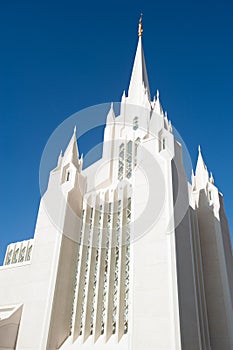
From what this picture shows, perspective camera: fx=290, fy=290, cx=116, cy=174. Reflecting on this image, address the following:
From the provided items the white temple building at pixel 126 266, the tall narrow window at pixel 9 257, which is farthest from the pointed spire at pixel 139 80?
the tall narrow window at pixel 9 257

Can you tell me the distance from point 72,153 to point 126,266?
28.4 ft

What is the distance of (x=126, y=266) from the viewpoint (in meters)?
14.1

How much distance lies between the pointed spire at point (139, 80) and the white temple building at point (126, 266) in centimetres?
736

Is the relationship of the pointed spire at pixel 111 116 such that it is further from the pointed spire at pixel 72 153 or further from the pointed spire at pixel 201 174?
the pointed spire at pixel 201 174

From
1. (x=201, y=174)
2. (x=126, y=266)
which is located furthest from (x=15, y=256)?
(x=201, y=174)

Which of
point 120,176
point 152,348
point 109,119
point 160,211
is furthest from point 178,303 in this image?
point 109,119

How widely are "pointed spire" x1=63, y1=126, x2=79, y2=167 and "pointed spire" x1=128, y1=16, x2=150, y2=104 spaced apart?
8089 millimetres

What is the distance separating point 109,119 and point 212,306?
50.7 feet

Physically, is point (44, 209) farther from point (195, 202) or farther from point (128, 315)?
point (195, 202)

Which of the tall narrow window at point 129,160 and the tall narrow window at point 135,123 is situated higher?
the tall narrow window at point 135,123

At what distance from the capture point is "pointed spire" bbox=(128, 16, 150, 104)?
1039 inches

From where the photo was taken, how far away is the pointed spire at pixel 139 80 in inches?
1039

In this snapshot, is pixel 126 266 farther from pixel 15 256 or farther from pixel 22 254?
pixel 15 256

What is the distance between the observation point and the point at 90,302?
14.0m
